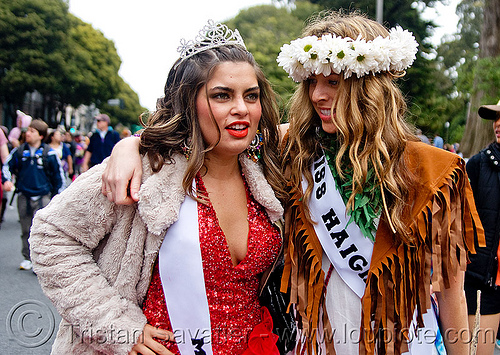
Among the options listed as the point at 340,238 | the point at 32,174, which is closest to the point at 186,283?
the point at 340,238

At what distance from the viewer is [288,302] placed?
6.83ft

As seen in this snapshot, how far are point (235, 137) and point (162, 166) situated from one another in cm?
31

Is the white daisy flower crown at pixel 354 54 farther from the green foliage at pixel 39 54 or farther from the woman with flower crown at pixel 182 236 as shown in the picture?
the green foliage at pixel 39 54

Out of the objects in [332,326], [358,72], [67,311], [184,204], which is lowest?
[332,326]

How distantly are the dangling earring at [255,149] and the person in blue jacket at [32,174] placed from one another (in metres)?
4.50

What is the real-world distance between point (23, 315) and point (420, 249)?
3564mm

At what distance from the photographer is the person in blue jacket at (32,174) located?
5.81 meters

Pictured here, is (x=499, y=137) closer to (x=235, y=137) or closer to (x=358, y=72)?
(x=358, y=72)

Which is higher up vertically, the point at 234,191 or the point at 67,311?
the point at 234,191

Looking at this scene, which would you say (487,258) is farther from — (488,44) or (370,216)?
(488,44)

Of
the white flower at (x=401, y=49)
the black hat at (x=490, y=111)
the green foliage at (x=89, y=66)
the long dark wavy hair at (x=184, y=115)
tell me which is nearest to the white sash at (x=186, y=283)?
the long dark wavy hair at (x=184, y=115)

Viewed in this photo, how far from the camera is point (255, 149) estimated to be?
7.07ft

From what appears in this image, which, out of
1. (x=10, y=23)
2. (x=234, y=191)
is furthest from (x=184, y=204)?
(x=10, y=23)

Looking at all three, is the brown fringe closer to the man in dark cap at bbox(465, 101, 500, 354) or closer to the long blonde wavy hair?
the long blonde wavy hair
